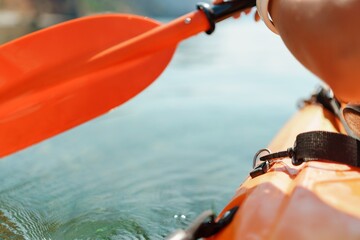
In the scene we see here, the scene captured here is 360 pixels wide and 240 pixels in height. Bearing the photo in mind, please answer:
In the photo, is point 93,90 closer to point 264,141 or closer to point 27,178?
point 27,178

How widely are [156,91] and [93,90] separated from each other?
73.5 inches

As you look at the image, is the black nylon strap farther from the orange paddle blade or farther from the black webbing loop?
the orange paddle blade

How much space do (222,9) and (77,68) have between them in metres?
0.49

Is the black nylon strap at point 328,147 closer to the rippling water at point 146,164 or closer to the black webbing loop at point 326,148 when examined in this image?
the black webbing loop at point 326,148

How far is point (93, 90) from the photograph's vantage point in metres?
1.56

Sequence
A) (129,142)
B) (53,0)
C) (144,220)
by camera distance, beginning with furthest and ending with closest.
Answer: (53,0)
(129,142)
(144,220)

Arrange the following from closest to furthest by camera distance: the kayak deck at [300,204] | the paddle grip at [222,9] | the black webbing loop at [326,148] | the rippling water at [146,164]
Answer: the kayak deck at [300,204] < the black webbing loop at [326,148] < the rippling water at [146,164] < the paddle grip at [222,9]

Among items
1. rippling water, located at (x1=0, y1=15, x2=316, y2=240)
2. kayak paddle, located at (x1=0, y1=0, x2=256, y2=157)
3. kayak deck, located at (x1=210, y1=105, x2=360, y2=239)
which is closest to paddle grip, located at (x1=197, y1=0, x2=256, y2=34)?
kayak paddle, located at (x1=0, y1=0, x2=256, y2=157)

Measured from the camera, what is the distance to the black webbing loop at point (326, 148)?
1013 mm

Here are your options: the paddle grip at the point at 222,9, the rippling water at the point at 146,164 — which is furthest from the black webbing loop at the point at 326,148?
the paddle grip at the point at 222,9

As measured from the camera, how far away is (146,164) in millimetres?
2035

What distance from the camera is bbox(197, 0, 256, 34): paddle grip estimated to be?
62.4 inches

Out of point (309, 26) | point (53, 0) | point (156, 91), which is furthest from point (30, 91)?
point (53, 0)

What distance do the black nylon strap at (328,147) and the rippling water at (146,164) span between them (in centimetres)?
49
